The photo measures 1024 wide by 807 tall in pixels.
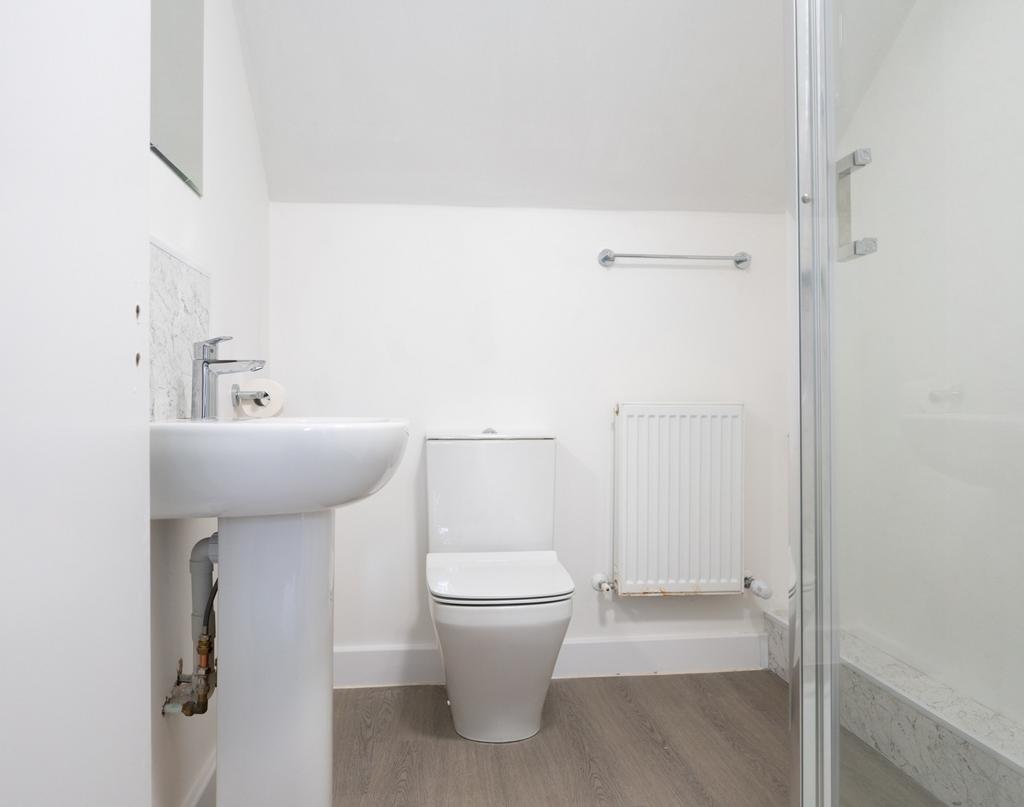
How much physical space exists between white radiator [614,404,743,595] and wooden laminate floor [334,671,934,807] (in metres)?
0.35

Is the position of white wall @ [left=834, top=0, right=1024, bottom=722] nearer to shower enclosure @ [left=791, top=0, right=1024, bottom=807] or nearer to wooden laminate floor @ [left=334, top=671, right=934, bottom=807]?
shower enclosure @ [left=791, top=0, right=1024, bottom=807]

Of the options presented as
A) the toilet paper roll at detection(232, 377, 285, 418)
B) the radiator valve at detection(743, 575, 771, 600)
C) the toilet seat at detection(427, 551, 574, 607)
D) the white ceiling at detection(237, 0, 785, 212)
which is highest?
the white ceiling at detection(237, 0, 785, 212)

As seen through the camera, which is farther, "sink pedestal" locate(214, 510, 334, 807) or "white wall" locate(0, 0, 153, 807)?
"sink pedestal" locate(214, 510, 334, 807)

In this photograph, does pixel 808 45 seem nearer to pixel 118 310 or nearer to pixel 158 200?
pixel 118 310

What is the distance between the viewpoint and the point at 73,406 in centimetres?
55

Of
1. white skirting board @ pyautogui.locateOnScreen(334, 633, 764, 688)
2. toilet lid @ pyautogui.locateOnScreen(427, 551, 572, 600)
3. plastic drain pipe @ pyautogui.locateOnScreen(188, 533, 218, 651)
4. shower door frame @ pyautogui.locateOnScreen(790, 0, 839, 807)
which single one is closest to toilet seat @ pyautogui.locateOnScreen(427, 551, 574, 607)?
toilet lid @ pyautogui.locateOnScreen(427, 551, 572, 600)

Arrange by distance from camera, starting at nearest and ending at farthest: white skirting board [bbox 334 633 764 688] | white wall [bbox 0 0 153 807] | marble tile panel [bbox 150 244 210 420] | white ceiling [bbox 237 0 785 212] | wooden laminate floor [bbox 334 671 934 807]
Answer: white wall [bbox 0 0 153 807] → marble tile panel [bbox 150 244 210 420] → wooden laminate floor [bbox 334 671 934 807] → white ceiling [bbox 237 0 785 212] → white skirting board [bbox 334 633 764 688]

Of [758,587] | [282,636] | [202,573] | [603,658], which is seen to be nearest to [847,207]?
[282,636]

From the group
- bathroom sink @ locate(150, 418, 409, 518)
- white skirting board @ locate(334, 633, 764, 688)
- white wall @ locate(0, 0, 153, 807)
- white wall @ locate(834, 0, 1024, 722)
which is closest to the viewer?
white wall @ locate(0, 0, 153, 807)

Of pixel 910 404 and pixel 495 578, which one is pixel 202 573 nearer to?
pixel 495 578

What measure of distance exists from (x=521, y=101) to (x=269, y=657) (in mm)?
1696

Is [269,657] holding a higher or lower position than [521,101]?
lower

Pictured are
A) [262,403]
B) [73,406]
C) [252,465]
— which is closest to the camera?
[73,406]

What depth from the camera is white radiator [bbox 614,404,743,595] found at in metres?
2.30
